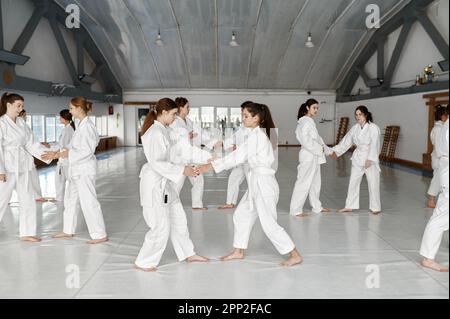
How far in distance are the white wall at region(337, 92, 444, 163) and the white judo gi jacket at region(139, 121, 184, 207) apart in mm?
9792

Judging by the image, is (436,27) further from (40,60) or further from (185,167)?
(40,60)

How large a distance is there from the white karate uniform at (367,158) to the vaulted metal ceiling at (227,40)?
7.34 metres

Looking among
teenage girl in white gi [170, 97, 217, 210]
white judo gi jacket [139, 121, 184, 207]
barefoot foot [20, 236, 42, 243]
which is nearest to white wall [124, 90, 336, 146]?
teenage girl in white gi [170, 97, 217, 210]

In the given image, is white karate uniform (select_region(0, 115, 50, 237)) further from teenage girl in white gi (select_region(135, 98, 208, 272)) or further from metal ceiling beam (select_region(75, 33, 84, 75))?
metal ceiling beam (select_region(75, 33, 84, 75))

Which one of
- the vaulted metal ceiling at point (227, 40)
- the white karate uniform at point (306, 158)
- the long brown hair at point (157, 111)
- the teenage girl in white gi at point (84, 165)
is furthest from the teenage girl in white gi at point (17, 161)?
the vaulted metal ceiling at point (227, 40)

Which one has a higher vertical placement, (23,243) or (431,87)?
(431,87)

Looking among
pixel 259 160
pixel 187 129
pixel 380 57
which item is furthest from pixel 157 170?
pixel 380 57

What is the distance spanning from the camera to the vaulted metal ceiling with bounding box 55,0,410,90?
12.5 meters

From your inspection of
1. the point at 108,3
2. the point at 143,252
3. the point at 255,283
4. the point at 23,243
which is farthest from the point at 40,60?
the point at 255,283

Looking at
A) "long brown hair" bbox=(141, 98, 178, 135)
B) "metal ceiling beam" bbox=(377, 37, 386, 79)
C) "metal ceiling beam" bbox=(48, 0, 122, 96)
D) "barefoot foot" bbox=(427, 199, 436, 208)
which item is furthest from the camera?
"metal ceiling beam" bbox=(377, 37, 386, 79)

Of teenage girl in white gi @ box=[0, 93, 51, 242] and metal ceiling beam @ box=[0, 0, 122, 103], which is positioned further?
metal ceiling beam @ box=[0, 0, 122, 103]

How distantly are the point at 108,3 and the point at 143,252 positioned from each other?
10449mm

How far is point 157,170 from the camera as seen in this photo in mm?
3510

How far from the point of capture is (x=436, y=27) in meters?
10.9
